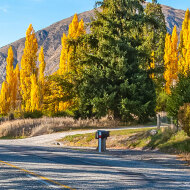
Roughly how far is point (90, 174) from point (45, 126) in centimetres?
1929

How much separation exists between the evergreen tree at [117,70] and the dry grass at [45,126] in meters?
1.12

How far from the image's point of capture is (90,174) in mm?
8570

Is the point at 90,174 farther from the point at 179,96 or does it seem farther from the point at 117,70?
the point at 117,70

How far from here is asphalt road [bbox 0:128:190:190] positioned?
287 inches

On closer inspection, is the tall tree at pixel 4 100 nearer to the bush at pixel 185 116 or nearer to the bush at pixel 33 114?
the bush at pixel 33 114

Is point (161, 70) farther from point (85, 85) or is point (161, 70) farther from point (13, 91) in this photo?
point (13, 91)

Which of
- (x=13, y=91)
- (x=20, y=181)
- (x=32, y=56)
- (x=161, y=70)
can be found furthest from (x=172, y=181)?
(x=13, y=91)

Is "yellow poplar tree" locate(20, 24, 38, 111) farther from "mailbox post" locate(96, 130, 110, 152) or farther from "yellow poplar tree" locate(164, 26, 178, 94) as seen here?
"mailbox post" locate(96, 130, 110, 152)

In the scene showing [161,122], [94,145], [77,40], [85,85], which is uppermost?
[77,40]

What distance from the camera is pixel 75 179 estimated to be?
789cm

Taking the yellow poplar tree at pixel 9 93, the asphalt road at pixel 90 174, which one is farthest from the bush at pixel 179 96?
the yellow poplar tree at pixel 9 93

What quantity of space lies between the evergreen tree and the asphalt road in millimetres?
14943

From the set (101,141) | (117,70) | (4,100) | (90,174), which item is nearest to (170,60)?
(117,70)

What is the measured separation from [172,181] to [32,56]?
150 ft
